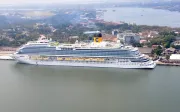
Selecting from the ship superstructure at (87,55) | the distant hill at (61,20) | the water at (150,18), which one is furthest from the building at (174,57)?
the distant hill at (61,20)

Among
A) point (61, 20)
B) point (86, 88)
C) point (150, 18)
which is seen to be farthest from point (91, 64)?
point (150, 18)

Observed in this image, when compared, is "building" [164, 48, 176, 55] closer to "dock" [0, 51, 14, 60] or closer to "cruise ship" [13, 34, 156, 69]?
"cruise ship" [13, 34, 156, 69]

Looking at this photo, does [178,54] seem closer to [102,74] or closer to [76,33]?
[102,74]

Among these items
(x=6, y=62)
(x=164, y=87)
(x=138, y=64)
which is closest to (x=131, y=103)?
(x=164, y=87)

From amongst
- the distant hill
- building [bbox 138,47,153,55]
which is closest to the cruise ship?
building [bbox 138,47,153,55]

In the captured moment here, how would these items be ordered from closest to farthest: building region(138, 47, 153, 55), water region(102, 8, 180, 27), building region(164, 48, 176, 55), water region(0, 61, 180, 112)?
water region(0, 61, 180, 112)
building region(164, 48, 176, 55)
building region(138, 47, 153, 55)
water region(102, 8, 180, 27)
